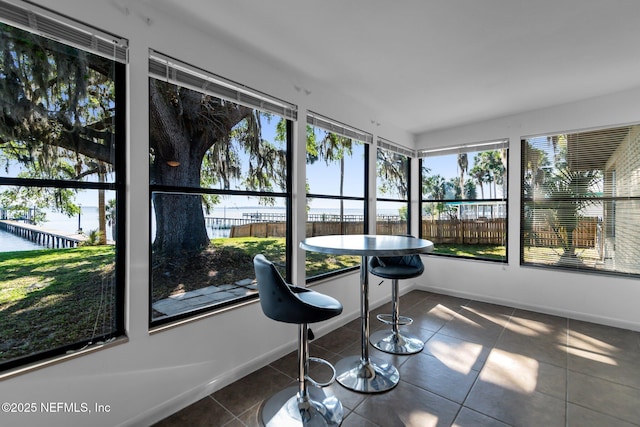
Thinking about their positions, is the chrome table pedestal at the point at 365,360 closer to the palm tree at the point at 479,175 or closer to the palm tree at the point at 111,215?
the palm tree at the point at 111,215

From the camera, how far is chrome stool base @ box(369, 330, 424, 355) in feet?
8.75

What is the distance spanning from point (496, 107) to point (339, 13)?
2680mm

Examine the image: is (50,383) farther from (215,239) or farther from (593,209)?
(593,209)

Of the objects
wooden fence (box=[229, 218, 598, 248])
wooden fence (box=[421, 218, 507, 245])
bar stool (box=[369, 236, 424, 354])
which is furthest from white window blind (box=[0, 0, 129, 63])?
wooden fence (box=[421, 218, 507, 245])

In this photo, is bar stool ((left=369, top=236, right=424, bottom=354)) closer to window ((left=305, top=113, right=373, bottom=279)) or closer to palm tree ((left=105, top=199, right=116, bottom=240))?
window ((left=305, top=113, right=373, bottom=279))

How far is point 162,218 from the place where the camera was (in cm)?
196

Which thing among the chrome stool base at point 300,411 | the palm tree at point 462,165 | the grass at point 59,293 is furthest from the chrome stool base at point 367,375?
the palm tree at point 462,165

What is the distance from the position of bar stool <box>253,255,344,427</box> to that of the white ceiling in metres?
1.61

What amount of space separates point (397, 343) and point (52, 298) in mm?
2599

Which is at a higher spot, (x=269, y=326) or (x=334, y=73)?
(x=334, y=73)

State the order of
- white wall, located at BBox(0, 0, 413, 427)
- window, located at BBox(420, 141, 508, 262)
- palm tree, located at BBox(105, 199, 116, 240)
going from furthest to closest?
window, located at BBox(420, 141, 508, 262), palm tree, located at BBox(105, 199, 116, 240), white wall, located at BBox(0, 0, 413, 427)

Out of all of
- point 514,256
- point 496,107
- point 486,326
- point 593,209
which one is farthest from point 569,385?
point 496,107

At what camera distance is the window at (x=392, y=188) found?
13.4 ft

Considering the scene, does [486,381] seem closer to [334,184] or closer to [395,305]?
[395,305]
